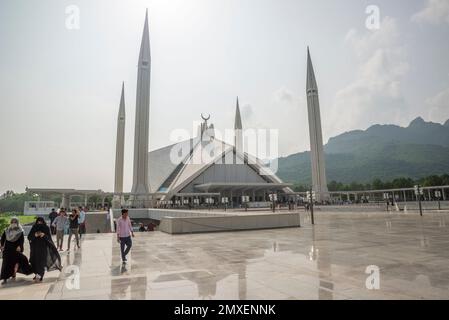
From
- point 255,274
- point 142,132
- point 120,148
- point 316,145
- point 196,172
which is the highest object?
point 120,148

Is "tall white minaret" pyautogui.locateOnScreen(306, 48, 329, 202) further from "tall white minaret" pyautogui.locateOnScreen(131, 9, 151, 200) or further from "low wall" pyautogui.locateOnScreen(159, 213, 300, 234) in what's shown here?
"low wall" pyautogui.locateOnScreen(159, 213, 300, 234)

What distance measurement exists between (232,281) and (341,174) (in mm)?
133104

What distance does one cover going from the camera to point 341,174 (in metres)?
129

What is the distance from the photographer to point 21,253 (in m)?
5.58

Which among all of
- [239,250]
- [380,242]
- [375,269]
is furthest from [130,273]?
[380,242]

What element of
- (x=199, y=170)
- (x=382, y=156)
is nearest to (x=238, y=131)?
(x=199, y=170)

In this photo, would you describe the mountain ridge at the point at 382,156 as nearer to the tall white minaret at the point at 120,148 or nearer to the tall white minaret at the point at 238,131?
the tall white minaret at the point at 238,131

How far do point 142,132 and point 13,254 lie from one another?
131 feet

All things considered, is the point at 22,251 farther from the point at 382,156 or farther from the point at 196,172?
the point at 382,156

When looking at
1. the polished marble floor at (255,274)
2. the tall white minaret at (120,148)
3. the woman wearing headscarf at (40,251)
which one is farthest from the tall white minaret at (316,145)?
the woman wearing headscarf at (40,251)

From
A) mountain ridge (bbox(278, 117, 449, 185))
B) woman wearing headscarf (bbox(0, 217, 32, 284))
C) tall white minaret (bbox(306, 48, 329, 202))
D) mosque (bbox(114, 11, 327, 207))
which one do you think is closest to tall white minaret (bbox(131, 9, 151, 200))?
mosque (bbox(114, 11, 327, 207))

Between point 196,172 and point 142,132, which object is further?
point 196,172

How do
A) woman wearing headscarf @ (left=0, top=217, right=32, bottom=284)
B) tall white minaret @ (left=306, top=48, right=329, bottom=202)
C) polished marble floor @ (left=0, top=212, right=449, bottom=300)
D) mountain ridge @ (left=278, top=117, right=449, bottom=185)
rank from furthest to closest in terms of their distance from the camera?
mountain ridge @ (left=278, top=117, right=449, bottom=185)
tall white minaret @ (left=306, top=48, right=329, bottom=202)
woman wearing headscarf @ (left=0, top=217, right=32, bottom=284)
polished marble floor @ (left=0, top=212, right=449, bottom=300)

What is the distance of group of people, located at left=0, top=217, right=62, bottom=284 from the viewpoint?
5402mm
